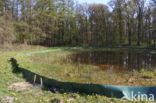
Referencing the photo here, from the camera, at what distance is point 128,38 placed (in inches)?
1146

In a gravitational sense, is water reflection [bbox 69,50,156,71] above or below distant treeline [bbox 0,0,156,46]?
below

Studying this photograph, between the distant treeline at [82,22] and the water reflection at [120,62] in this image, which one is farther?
the distant treeline at [82,22]

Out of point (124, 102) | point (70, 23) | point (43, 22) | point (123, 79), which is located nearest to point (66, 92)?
point (124, 102)

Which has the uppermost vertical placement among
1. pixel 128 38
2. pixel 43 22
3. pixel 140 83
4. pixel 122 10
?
pixel 122 10

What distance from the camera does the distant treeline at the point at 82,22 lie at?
26.3 metres

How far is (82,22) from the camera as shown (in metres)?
32.5

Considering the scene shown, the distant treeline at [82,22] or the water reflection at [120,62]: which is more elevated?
the distant treeline at [82,22]

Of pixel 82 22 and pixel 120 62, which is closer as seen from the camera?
pixel 120 62

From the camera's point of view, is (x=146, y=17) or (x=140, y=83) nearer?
(x=140, y=83)

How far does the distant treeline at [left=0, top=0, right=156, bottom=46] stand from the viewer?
26297 mm

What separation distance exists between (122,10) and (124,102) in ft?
89.5

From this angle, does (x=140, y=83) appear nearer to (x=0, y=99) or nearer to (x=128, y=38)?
(x=0, y=99)

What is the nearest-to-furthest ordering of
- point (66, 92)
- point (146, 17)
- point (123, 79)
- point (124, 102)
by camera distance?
point (124, 102) < point (66, 92) < point (123, 79) < point (146, 17)

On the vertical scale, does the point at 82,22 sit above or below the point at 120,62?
above
